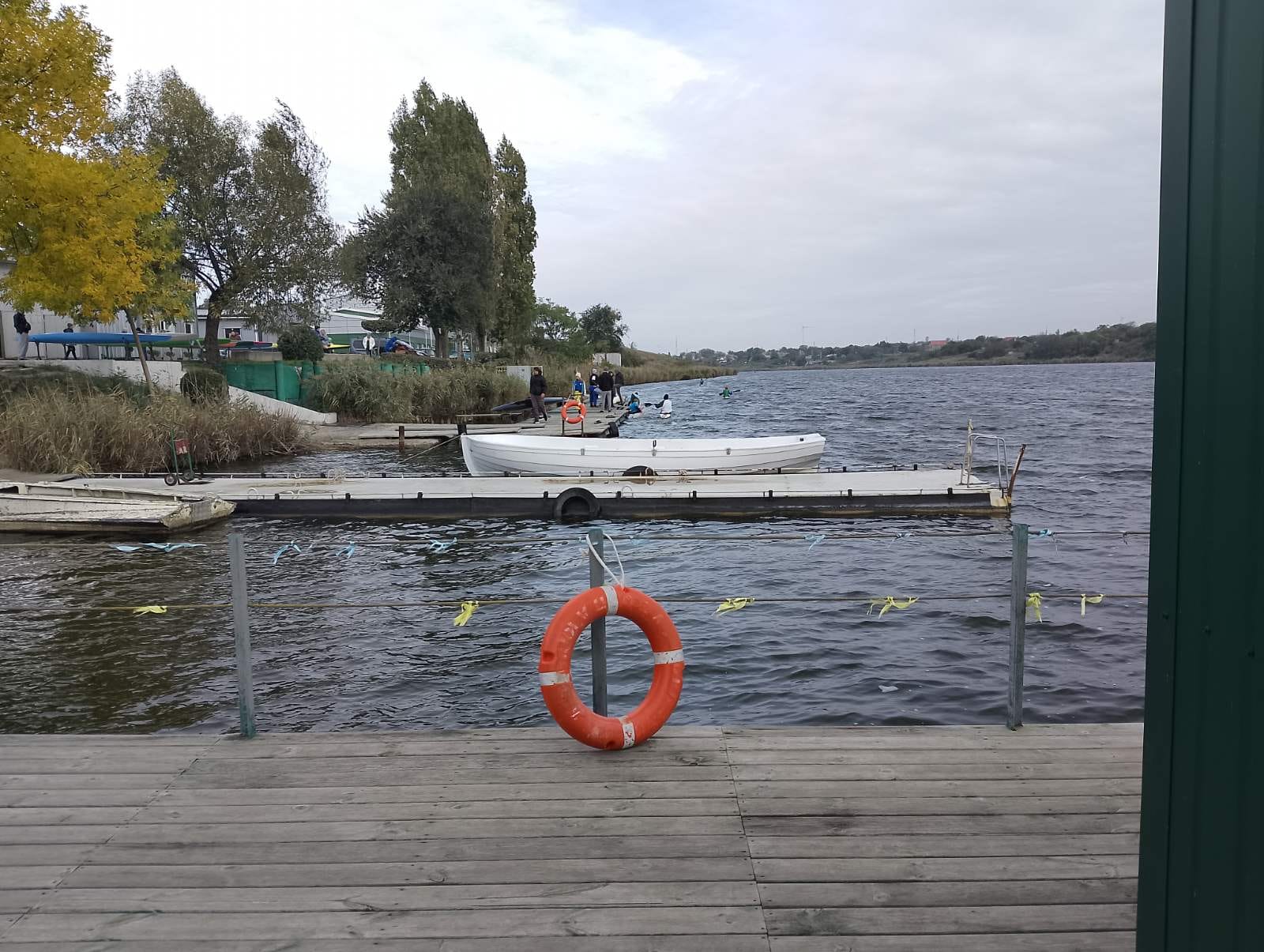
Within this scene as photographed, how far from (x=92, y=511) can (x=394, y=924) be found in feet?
43.0

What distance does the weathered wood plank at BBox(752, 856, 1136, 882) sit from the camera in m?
2.95

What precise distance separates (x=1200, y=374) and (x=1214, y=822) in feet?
3.05

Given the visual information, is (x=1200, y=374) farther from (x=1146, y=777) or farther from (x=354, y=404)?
(x=354, y=404)

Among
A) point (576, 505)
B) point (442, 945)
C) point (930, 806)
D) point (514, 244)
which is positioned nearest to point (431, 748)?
point (442, 945)

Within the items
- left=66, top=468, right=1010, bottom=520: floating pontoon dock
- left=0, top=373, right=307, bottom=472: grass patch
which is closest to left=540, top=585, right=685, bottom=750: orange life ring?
left=66, top=468, right=1010, bottom=520: floating pontoon dock

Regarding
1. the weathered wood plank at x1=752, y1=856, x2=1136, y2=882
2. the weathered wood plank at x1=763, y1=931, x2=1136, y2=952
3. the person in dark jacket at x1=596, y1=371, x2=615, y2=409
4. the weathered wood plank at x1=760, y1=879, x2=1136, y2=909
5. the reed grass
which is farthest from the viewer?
the person in dark jacket at x1=596, y1=371, x2=615, y2=409

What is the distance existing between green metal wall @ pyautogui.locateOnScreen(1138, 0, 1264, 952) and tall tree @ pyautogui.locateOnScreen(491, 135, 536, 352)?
47.5m

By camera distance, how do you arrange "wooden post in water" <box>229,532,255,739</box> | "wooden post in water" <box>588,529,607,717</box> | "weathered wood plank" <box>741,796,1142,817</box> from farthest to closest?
"wooden post in water" <box>588,529,607,717</box>
"wooden post in water" <box>229,532,255,739</box>
"weathered wood plank" <box>741,796,1142,817</box>

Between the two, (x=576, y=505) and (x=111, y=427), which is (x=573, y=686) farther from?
(x=111, y=427)

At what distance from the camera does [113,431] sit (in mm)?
17906

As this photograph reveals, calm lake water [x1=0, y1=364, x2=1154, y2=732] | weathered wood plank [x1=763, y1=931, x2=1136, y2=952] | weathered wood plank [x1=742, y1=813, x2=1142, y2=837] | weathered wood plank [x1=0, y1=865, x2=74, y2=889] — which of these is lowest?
calm lake water [x1=0, y1=364, x2=1154, y2=732]

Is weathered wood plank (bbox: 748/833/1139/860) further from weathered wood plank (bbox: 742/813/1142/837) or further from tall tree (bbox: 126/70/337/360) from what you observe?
tall tree (bbox: 126/70/337/360)

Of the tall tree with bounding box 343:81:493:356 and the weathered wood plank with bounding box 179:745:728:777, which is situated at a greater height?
the tall tree with bounding box 343:81:493:356

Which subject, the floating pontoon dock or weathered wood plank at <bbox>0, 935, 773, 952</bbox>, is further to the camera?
the floating pontoon dock
